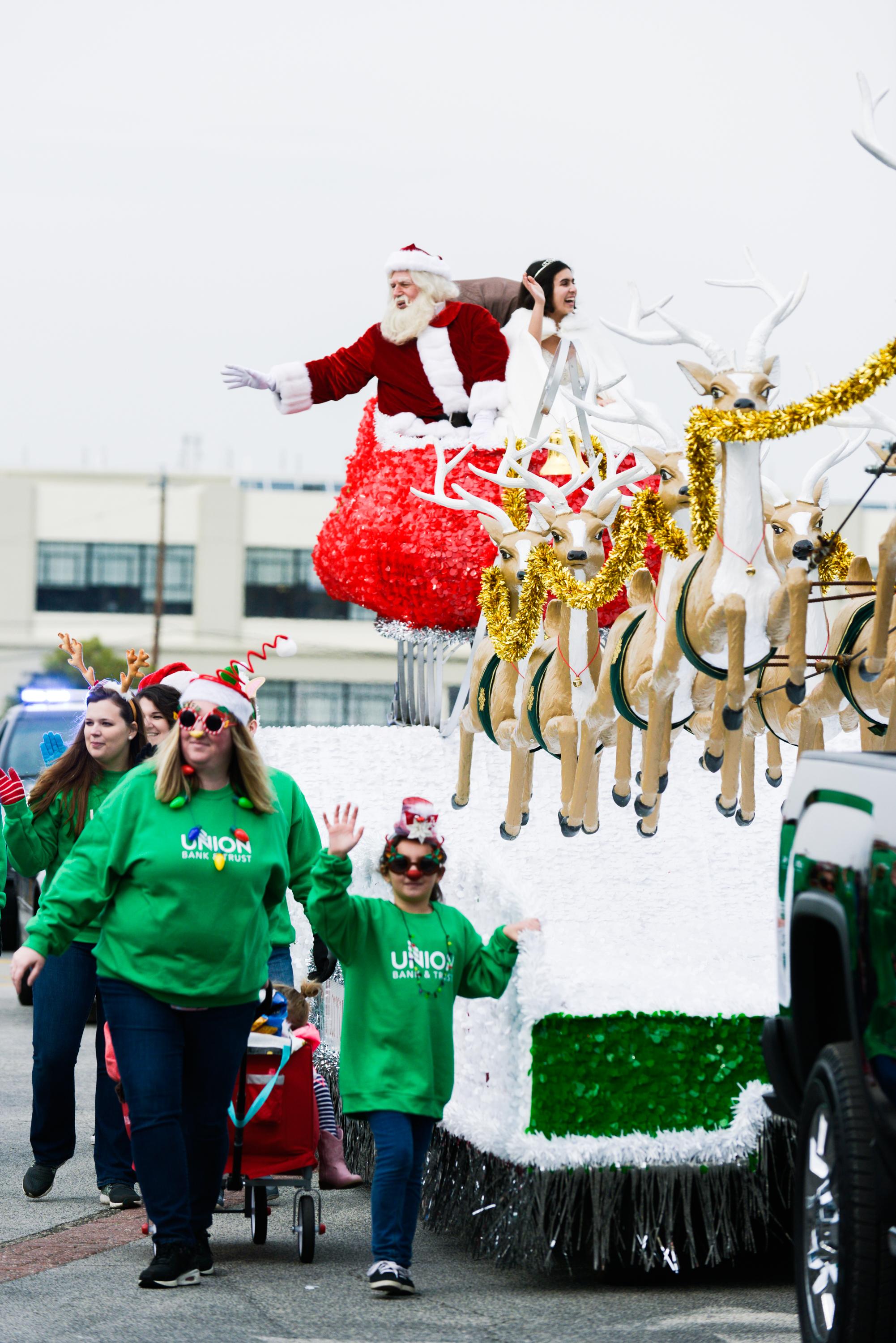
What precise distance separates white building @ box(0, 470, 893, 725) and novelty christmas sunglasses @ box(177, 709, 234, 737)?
160ft

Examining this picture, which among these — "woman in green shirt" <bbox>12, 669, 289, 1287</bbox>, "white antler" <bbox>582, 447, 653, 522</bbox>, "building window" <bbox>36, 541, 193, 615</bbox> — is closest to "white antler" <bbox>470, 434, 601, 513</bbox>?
"white antler" <bbox>582, 447, 653, 522</bbox>

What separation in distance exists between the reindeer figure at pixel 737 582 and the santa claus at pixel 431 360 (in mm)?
2354

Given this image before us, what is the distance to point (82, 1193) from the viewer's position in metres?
7.42

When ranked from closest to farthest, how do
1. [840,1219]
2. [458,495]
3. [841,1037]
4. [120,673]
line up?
1. [840,1219]
2. [841,1037]
3. [458,495]
4. [120,673]

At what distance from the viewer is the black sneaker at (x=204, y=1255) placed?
586cm

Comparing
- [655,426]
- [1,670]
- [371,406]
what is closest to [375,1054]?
[655,426]

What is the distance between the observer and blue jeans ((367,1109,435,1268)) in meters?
5.77

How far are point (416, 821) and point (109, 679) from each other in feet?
11.6

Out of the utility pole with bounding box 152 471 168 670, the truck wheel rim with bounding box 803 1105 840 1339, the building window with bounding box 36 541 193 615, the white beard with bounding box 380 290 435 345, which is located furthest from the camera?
the building window with bounding box 36 541 193 615

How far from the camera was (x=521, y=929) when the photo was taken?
19.8 feet

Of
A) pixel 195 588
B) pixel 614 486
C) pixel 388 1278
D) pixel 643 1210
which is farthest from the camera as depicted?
pixel 195 588

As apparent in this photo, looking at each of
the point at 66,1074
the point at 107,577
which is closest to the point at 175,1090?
the point at 66,1074

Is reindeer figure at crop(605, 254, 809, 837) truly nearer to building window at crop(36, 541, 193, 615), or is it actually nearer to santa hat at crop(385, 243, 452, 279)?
santa hat at crop(385, 243, 452, 279)

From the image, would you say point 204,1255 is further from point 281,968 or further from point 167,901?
point 167,901
